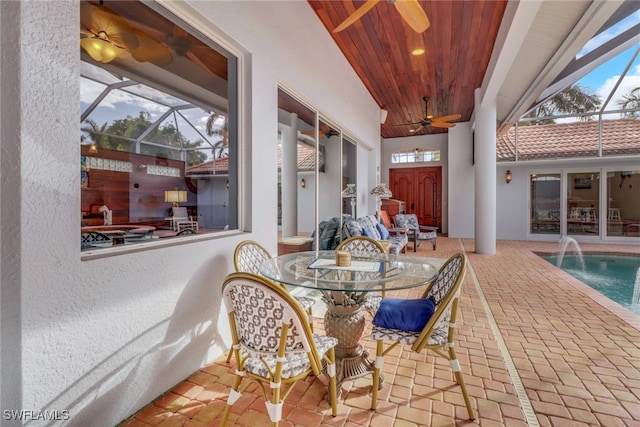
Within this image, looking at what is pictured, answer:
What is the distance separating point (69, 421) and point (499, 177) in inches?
398

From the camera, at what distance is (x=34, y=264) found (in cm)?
124

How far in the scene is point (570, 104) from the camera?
7.80 meters

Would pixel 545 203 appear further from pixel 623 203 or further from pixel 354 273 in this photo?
pixel 354 273

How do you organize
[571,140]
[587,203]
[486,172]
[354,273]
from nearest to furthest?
1. [354,273]
2. [486,172]
3. [571,140]
4. [587,203]

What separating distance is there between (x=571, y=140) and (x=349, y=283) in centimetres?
919

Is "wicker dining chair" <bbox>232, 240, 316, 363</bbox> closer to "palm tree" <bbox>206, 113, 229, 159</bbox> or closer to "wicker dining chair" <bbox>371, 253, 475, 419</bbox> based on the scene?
"wicker dining chair" <bbox>371, 253, 475, 419</bbox>

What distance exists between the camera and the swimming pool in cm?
402

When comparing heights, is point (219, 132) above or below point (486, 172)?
below

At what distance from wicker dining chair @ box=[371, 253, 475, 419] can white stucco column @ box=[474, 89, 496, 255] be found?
5.35 metres

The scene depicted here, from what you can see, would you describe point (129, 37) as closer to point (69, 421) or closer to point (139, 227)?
point (139, 227)

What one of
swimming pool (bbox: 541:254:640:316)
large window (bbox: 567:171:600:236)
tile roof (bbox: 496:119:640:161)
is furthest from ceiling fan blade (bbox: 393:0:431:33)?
large window (bbox: 567:171:600:236)

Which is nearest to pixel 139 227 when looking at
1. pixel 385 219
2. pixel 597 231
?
pixel 385 219

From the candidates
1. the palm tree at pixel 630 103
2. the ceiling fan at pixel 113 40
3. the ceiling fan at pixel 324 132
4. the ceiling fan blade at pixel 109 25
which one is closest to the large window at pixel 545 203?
the palm tree at pixel 630 103

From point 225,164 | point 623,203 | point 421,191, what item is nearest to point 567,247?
point 623,203
